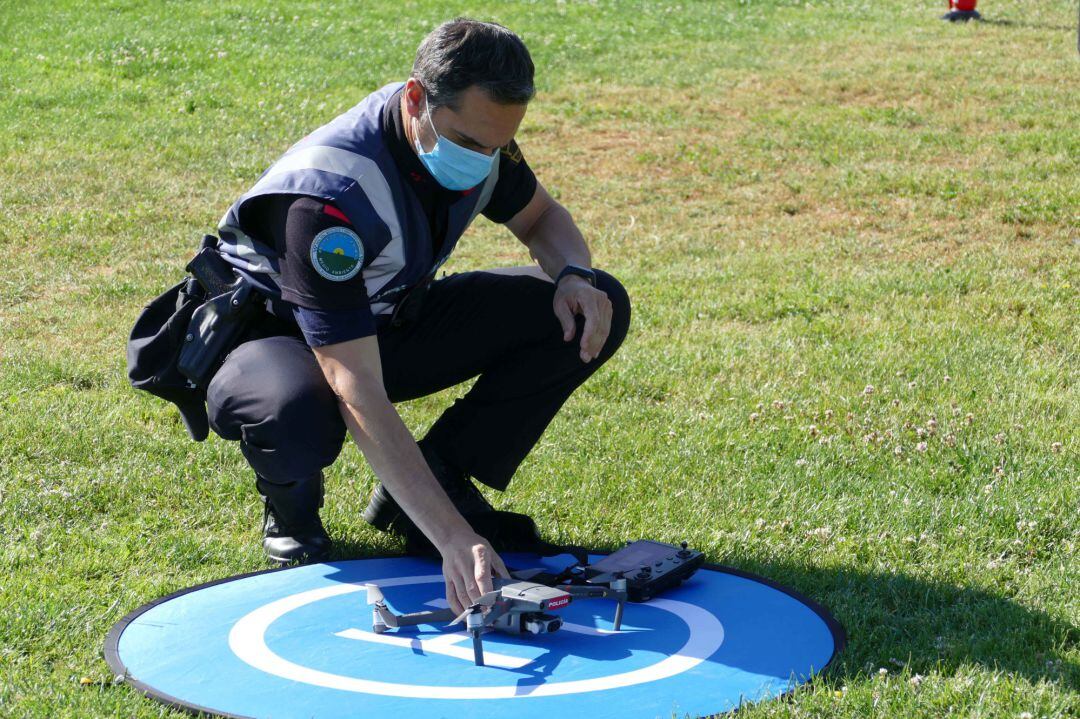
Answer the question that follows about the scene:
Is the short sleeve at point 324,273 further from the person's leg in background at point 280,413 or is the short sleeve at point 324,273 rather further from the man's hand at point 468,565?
the man's hand at point 468,565

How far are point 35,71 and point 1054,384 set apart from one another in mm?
11596

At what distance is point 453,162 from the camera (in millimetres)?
3553

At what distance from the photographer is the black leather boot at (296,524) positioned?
3904mm

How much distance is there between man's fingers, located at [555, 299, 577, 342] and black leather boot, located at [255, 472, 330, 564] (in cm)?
88

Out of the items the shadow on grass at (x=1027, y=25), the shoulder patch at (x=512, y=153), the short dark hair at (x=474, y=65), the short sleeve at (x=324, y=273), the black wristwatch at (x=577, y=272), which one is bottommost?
the black wristwatch at (x=577, y=272)

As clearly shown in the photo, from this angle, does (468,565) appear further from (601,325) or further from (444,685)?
(601,325)

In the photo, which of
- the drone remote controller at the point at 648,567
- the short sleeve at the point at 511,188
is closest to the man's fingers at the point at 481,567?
the drone remote controller at the point at 648,567

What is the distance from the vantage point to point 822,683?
10.2ft

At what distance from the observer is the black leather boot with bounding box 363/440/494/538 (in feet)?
13.5

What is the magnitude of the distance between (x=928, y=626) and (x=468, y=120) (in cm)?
189

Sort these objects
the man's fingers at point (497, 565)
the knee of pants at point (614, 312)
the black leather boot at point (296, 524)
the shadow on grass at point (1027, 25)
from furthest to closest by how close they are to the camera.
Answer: the shadow on grass at point (1027, 25), the knee of pants at point (614, 312), the black leather boot at point (296, 524), the man's fingers at point (497, 565)

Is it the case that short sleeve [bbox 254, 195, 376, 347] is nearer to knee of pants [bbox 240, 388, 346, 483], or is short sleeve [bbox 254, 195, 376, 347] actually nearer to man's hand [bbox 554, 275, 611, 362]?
knee of pants [bbox 240, 388, 346, 483]

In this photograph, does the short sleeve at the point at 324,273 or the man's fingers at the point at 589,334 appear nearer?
the short sleeve at the point at 324,273

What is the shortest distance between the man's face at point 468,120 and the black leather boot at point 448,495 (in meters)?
1.12
